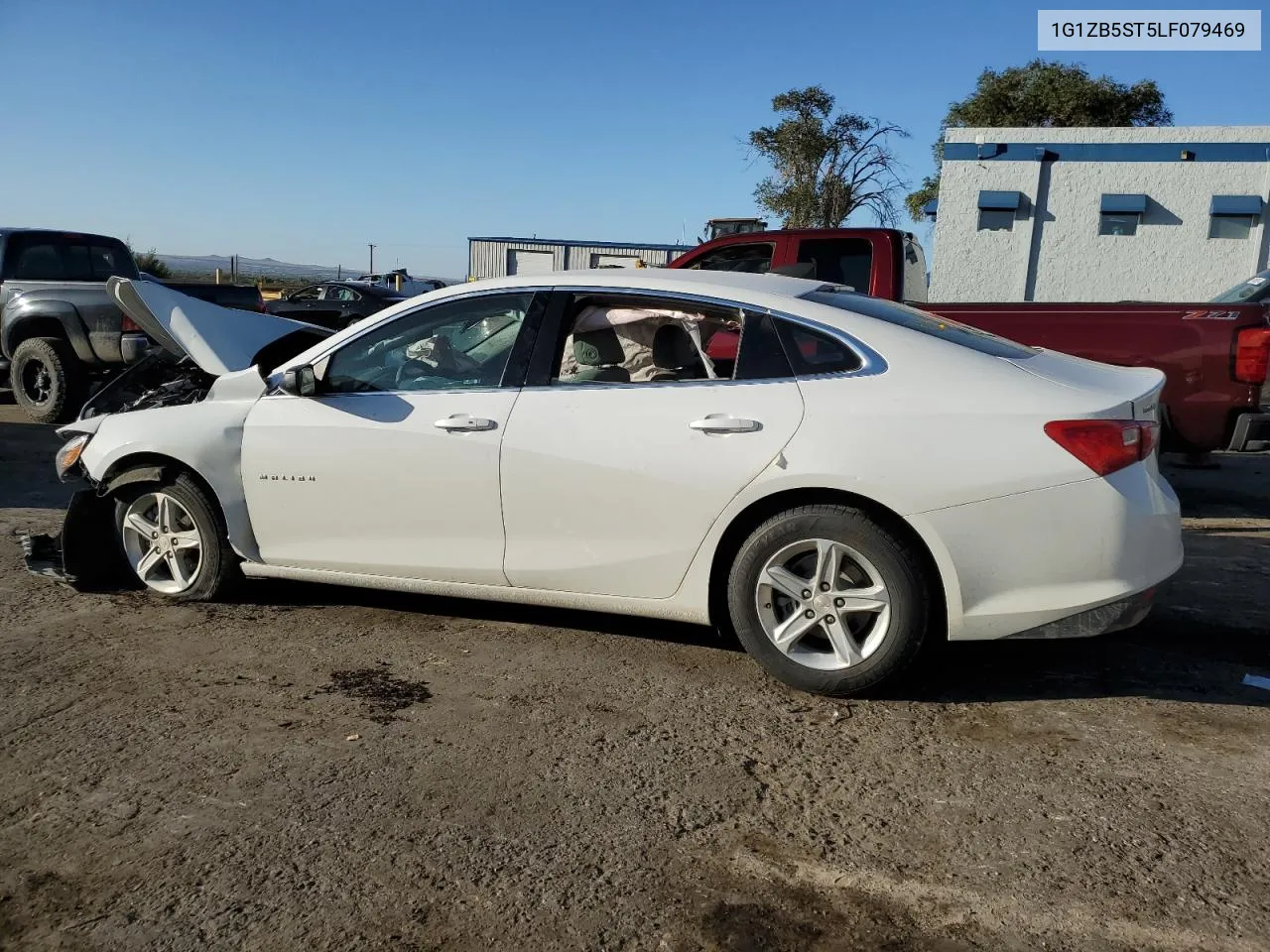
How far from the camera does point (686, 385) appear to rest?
4.09 m

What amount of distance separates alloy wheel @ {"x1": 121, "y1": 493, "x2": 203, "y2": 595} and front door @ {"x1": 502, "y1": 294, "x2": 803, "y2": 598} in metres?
1.73

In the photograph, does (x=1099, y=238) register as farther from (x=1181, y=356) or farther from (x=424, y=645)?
(x=424, y=645)

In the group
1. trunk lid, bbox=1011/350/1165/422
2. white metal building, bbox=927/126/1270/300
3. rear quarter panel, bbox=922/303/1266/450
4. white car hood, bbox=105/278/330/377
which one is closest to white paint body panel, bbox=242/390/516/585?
white car hood, bbox=105/278/330/377

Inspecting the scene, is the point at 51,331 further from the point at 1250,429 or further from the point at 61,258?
the point at 1250,429

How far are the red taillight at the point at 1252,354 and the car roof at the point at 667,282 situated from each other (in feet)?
11.5

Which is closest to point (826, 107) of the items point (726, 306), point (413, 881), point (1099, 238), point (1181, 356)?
point (1099, 238)

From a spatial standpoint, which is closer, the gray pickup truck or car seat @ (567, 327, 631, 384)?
car seat @ (567, 327, 631, 384)

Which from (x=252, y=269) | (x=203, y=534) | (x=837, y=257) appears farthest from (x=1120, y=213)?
(x=252, y=269)

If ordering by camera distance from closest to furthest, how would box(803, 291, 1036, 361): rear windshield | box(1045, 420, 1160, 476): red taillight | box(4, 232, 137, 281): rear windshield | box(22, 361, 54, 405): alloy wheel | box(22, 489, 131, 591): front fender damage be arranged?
box(1045, 420, 1160, 476): red taillight, box(803, 291, 1036, 361): rear windshield, box(22, 489, 131, 591): front fender damage, box(22, 361, 54, 405): alloy wheel, box(4, 232, 137, 281): rear windshield

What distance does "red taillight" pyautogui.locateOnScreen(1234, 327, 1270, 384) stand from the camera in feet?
21.3

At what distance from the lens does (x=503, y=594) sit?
14.5ft

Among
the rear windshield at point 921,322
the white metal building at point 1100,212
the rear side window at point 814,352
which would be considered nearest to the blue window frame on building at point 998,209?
the white metal building at point 1100,212

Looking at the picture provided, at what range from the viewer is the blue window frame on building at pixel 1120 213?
19.0 metres

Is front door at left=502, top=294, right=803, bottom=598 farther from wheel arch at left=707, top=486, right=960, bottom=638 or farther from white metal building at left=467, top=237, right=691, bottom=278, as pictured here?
white metal building at left=467, top=237, right=691, bottom=278
